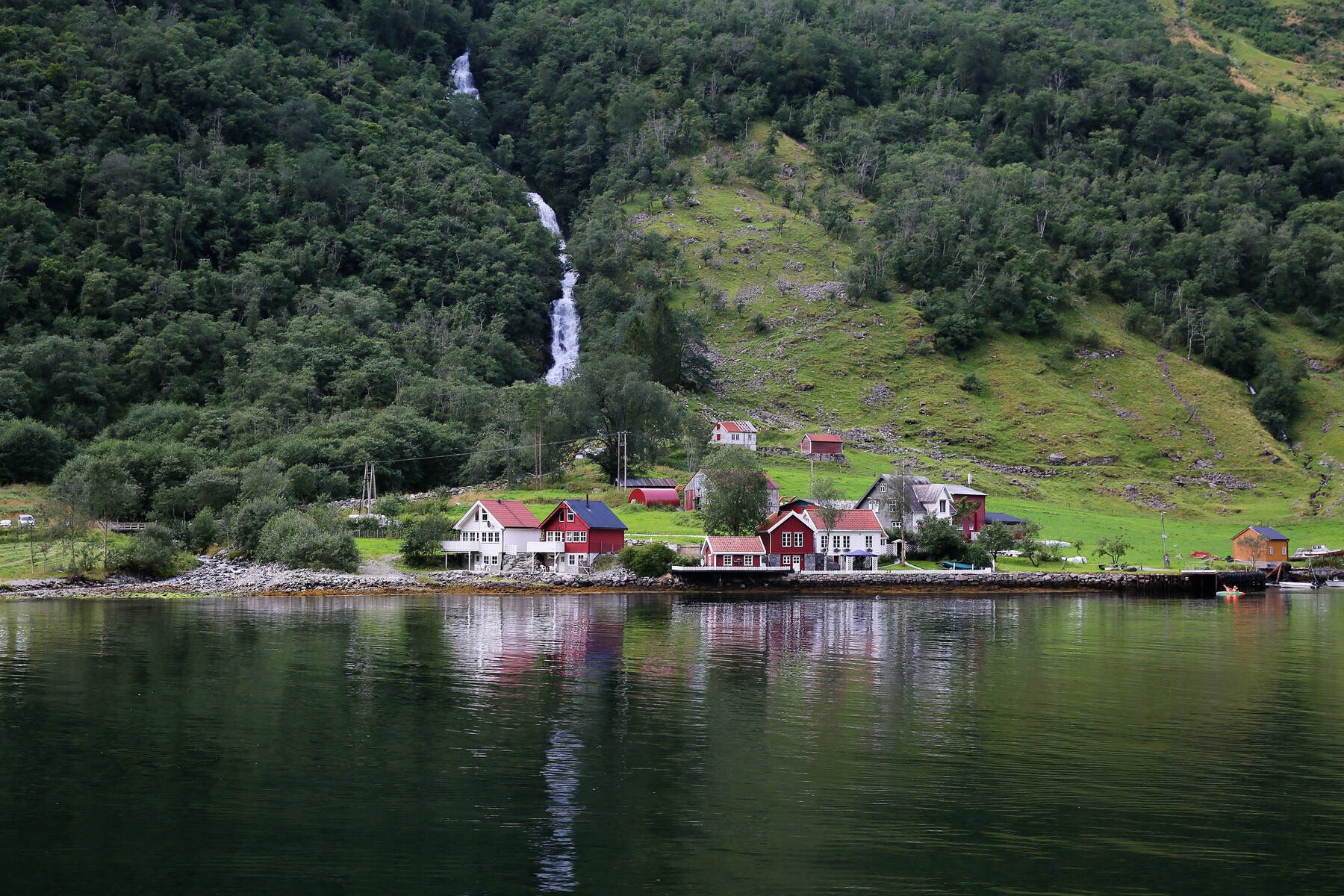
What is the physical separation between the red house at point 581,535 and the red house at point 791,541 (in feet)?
35.7

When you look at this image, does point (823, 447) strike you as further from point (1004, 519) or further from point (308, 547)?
point (308, 547)

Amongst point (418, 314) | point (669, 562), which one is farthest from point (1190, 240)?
point (669, 562)

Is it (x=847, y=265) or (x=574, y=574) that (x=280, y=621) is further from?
(x=847, y=265)

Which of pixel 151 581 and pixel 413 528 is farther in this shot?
pixel 413 528

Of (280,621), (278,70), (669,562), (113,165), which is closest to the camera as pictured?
(280,621)

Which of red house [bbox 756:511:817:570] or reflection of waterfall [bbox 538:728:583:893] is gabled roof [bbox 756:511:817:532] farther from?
reflection of waterfall [bbox 538:728:583:893]

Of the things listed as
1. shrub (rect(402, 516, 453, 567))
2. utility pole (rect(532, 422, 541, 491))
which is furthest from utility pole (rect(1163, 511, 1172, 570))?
shrub (rect(402, 516, 453, 567))

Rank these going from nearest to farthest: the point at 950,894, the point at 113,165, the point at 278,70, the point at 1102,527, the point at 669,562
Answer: the point at 950,894 → the point at 669,562 → the point at 1102,527 → the point at 113,165 → the point at 278,70

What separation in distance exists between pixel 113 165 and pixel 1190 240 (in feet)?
507

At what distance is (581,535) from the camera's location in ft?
281

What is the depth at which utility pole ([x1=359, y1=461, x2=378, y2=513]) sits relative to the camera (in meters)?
99.2

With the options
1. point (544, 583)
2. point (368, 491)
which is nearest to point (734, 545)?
point (544, 583)

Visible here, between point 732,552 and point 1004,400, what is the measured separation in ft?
232

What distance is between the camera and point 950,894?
20.4 m
